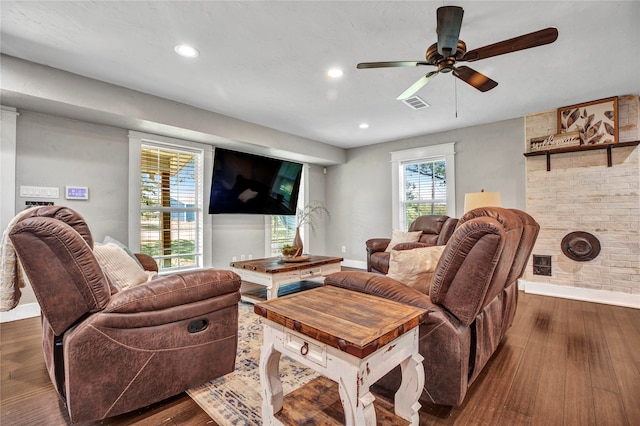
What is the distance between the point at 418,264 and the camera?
173 cm

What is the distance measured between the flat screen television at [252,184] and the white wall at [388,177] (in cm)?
115

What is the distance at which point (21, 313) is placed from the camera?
3.01 metres

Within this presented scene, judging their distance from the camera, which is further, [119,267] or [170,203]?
[170,203]

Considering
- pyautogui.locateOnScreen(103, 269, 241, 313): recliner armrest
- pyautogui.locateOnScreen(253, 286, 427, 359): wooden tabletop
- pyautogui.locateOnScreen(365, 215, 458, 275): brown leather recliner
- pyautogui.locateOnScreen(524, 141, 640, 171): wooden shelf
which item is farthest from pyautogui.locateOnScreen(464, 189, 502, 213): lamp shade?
pyautogui.locateOnScreen(103, 269, 241, 313): recliner armrest

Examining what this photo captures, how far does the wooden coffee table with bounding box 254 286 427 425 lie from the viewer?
1.00 m

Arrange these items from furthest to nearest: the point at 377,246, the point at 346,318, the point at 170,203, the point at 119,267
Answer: the point at 377,246, the point at 170,203, the point at 119,267, the point at 346,318

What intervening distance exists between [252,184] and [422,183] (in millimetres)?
3091

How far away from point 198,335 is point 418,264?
1357mm

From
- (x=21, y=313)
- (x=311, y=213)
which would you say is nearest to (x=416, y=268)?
(x=21, y=313)

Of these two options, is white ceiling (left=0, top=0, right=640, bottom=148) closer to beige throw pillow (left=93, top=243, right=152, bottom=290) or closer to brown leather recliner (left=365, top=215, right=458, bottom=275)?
brown leather recliner (left=365, top=215, right=458, bottom=275)

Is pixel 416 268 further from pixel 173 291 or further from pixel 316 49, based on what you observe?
pixel 316 49

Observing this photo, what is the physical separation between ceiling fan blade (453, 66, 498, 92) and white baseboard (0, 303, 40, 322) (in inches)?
182

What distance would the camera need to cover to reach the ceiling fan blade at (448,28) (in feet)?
5.23

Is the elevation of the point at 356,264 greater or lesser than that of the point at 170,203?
lesser
